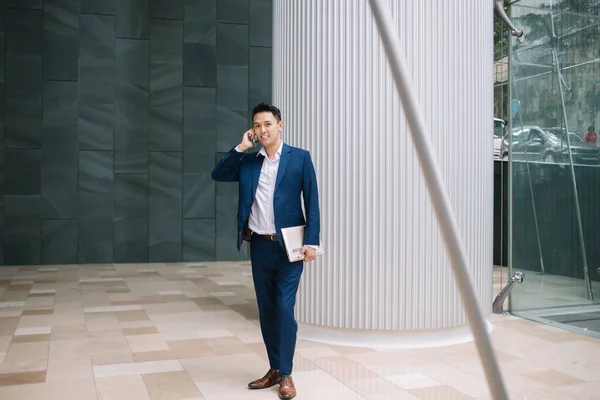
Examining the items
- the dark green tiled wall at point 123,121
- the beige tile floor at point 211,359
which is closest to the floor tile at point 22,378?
the beige tile floor at point 211,359

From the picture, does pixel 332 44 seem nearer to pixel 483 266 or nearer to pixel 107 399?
pixel 483 266

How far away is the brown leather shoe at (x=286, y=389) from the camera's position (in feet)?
14.4

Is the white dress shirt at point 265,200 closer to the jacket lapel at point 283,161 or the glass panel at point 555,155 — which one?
the jacket lapel at point 283,161

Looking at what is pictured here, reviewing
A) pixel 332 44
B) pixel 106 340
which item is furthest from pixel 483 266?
pixel 106 340

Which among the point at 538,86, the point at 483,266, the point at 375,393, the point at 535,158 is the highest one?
the point at 538,86

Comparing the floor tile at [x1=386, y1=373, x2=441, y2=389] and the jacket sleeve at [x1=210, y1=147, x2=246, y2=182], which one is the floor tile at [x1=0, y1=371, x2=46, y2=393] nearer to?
the jacket sleeve at [x1=210, y1=147, x2=246, y2=182]

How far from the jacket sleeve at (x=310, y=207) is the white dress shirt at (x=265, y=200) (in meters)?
0.20

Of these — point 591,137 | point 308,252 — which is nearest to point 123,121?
point 591,137

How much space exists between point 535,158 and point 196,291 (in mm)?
4669

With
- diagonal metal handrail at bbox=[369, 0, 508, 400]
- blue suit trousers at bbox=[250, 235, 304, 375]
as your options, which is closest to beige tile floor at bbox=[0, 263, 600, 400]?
blue suit trousers at bbox=[250, 235, 304, 375]

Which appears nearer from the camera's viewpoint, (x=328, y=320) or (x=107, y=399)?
(x=107, y=399)

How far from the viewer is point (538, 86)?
7566 millimetres

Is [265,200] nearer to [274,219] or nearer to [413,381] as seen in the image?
[274,219]

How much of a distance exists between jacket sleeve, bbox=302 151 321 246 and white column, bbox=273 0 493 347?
1485mm
